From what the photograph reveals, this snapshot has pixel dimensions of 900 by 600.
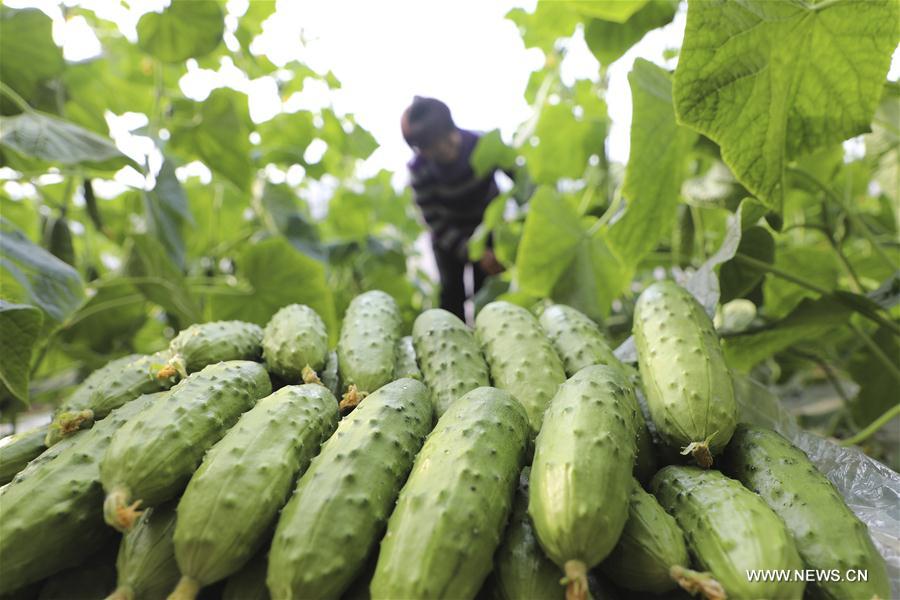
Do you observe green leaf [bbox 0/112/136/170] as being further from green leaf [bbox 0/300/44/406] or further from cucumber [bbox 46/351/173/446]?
cucumber [bbox 46/351/173/446]

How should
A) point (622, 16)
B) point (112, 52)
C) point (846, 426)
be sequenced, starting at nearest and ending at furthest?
point (622, 16) < point (846, 426) < point (112, 52)

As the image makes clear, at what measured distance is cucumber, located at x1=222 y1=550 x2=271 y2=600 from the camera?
0.66m

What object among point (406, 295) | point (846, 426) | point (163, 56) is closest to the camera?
point (163, 56)

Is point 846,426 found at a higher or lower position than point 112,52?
lower

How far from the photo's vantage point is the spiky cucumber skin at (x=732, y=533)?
61cm

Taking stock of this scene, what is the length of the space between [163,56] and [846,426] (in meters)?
2.96

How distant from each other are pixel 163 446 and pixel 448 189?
2596mm

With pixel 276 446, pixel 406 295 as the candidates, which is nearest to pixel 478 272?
pixel 406 295

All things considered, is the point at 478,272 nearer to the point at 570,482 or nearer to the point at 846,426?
the point at 846,426

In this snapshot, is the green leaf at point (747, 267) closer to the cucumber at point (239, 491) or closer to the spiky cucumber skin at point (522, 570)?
the spiky cucumber skin at point (522, 570)

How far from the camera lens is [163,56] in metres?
2.03

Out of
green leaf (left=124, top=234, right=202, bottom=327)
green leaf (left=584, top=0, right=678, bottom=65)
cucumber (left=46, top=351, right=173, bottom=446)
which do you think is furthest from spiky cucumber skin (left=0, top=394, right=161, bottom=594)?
green leaf (left=584, top=0, right=678, bottom=65)

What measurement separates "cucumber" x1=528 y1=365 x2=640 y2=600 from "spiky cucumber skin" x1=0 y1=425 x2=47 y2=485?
765 millimetres

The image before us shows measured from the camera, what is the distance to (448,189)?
3158mm
